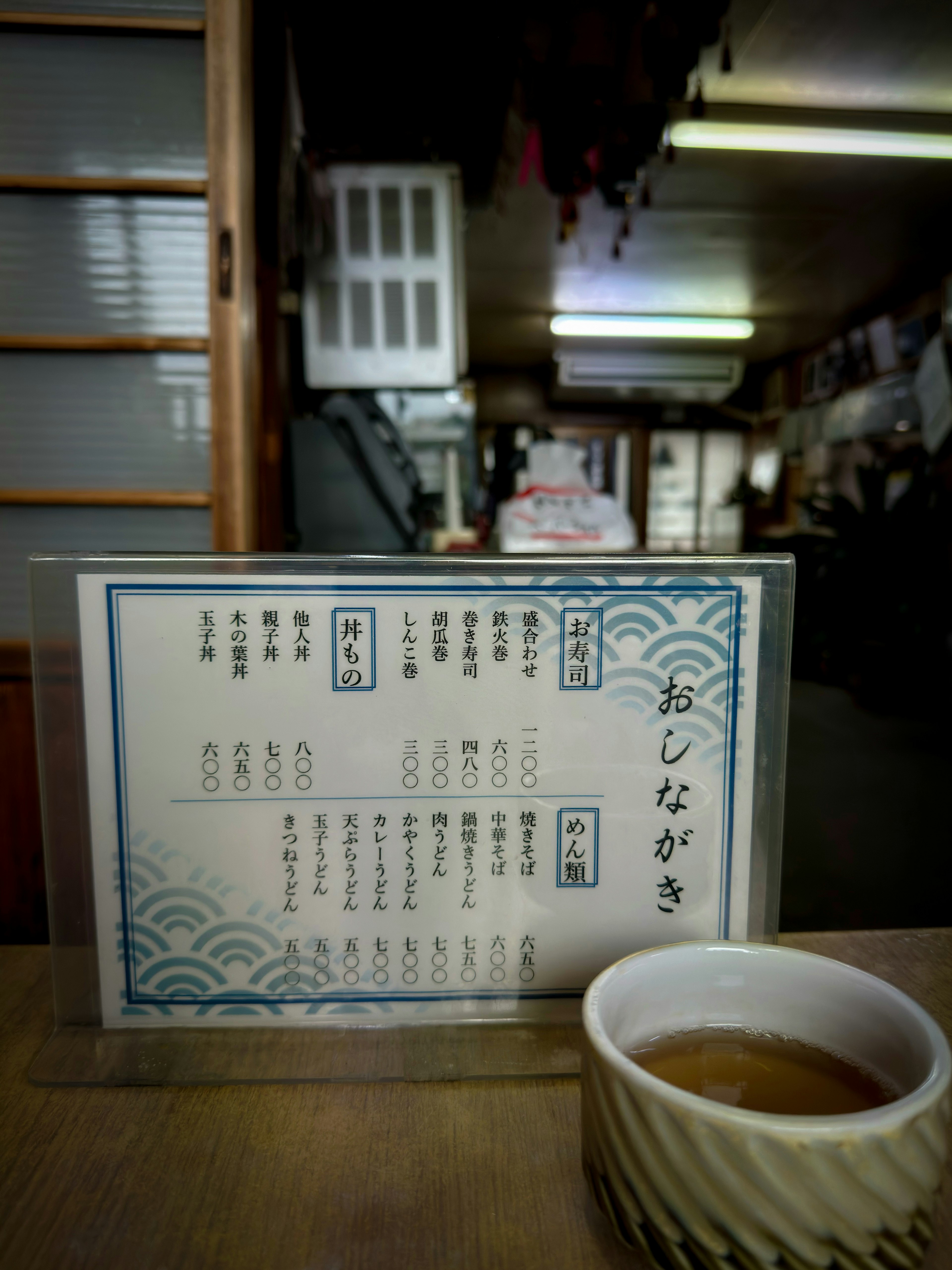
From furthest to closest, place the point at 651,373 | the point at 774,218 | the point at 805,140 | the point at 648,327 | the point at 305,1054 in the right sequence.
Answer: the point at 651,373, the point at 648,327, the point at 774,218, the point at 805,140, the point at 305,1054

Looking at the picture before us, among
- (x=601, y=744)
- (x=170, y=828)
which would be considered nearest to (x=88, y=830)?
(x=170, y=828)

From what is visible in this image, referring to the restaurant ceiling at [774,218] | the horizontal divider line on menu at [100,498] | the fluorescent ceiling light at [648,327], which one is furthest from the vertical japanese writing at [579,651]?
the fluorescent ceiling light at [648,327]

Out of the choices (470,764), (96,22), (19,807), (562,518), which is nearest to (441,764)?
(470,764)

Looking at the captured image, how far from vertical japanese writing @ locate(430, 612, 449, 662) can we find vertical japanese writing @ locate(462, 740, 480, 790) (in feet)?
0.19

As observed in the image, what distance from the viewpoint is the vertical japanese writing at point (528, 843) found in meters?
0.49

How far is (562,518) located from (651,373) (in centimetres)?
422

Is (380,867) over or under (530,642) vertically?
under

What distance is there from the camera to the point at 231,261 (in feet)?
4.71

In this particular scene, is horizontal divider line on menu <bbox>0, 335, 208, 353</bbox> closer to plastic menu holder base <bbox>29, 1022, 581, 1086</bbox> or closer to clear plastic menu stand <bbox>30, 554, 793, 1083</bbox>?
clear plastic menu stand <bbox>30, 554, 793, 1083</bbox>

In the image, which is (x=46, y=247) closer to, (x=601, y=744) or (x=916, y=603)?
(x=601, y=744)

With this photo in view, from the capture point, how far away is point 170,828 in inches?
19.0

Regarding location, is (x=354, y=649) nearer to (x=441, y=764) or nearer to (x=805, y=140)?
(x=441, y=764)

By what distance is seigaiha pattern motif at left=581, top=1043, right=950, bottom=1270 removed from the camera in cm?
28

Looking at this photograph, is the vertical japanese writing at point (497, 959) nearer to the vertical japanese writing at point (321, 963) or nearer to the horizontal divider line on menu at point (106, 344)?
the vertical japanese writing at point (321, 963)
